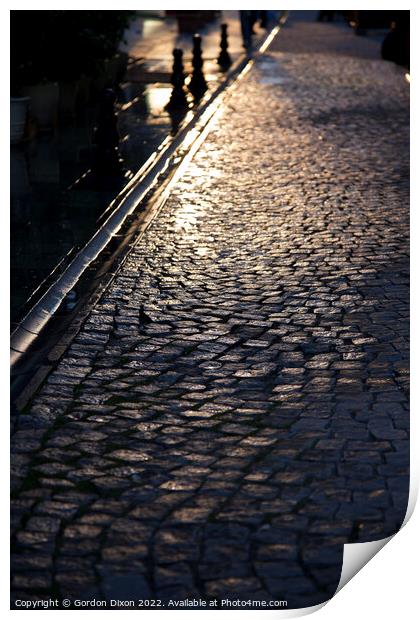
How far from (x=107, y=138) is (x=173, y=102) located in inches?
191

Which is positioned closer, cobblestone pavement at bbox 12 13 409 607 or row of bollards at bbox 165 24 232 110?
cobblestone pavement at bbox 12 13 409 607

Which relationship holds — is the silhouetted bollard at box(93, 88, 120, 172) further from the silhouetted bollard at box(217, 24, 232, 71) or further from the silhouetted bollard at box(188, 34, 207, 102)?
the silhouetted bollard at box(217, 24, 232, 71)

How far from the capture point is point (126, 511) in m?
4.07

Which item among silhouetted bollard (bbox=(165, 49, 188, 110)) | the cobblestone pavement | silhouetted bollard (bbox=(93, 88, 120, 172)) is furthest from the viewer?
silhouetted bollard (bbox=(165, 49, 188, 110))

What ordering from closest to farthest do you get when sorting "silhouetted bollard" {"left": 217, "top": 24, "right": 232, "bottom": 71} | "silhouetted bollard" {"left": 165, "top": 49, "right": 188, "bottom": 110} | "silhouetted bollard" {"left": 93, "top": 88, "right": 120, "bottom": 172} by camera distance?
"silhouetted bollard" {"left": 93, "top": 88, "right": 120, "bottom": 172}, "silhouetted bollard" {"left": 165, "top": 49, "right": 188, "bottom": 110}, "silhouetted bollard" {"left": 217, "top": 24, "right": 232, "bottom": 71}

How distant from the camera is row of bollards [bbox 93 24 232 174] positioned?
33.8ft

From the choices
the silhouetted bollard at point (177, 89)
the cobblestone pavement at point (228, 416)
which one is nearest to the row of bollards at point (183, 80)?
the silhouetted bollard at point (177, 89)

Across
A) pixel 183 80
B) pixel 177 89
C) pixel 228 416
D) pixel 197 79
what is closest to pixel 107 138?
pixel 177 89

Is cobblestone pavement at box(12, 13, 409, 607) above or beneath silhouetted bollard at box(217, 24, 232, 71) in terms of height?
above

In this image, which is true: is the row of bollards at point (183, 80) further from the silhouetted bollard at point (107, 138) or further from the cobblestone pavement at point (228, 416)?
the cobblestone pavement at point (228, 416)

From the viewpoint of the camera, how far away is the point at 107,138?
10359 millimetres

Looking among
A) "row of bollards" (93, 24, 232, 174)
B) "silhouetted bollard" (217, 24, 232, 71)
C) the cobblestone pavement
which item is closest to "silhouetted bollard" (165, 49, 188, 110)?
"row of bollards" (93, 24, 232, 174)

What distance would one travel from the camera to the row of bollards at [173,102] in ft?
33.8

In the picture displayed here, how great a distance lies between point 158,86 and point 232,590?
14294 mm
